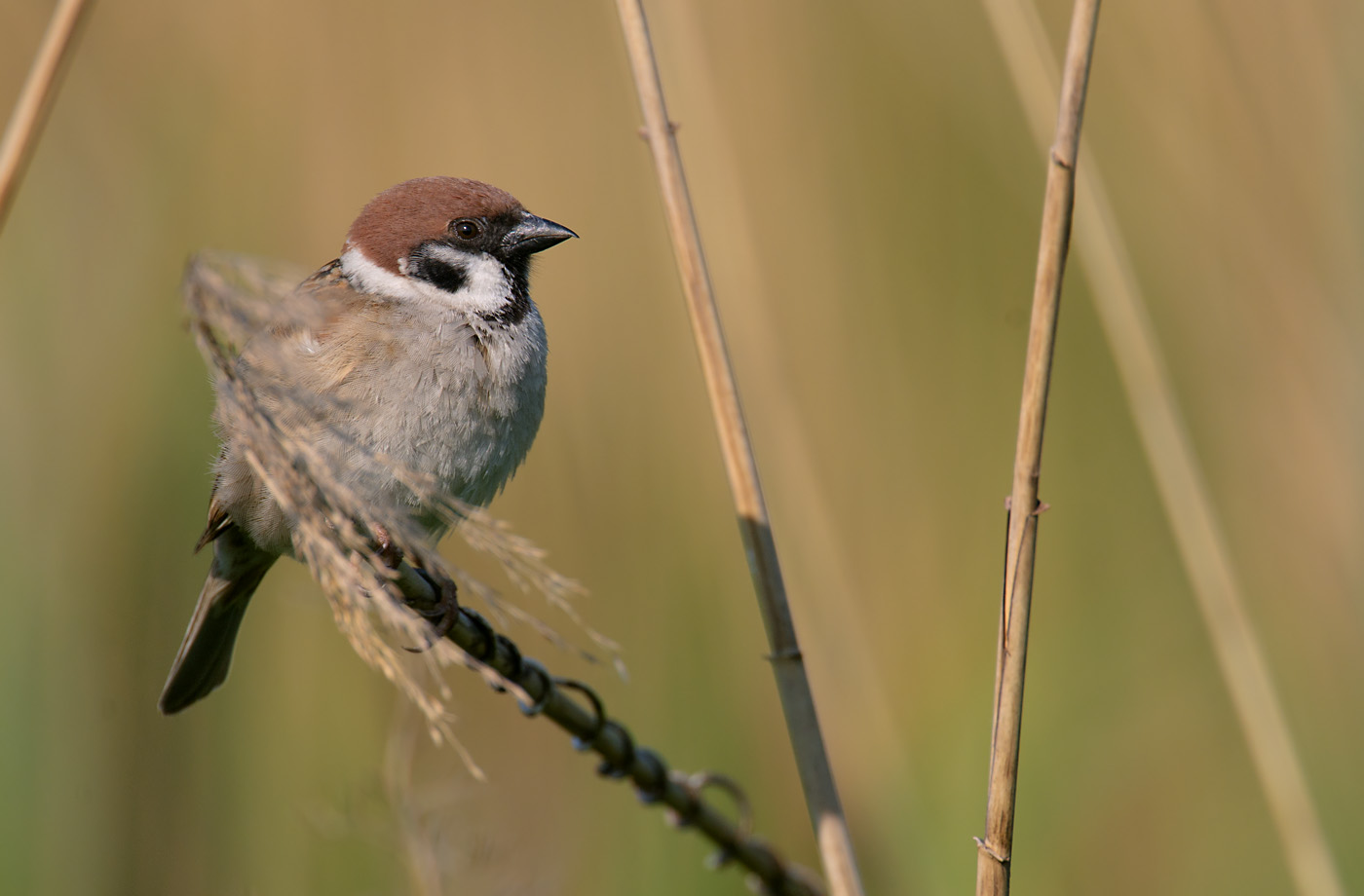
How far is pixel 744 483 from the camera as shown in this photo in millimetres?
1208

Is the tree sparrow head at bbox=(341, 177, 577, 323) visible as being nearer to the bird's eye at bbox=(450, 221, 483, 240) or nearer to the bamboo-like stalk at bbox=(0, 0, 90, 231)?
the bird's eye at bbox=(450, 221, 483, 240)

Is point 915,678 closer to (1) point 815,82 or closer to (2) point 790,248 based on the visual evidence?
(2) point 790,248

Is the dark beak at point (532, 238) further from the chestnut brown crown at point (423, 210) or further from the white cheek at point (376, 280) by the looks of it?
the white cheek at point (376, 280)

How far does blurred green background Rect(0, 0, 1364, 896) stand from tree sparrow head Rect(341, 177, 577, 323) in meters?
0.34

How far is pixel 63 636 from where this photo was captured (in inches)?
80.7

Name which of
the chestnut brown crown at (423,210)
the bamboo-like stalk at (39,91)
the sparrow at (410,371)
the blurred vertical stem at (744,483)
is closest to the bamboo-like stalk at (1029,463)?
the blurred vertical stem at (744,483)

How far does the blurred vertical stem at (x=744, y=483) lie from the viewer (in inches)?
46.4

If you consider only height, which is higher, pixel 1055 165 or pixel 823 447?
pixel 1055 165

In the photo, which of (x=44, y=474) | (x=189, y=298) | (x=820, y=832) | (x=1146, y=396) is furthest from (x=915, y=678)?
(x=189, y=298)

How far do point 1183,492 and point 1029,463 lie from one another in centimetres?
77

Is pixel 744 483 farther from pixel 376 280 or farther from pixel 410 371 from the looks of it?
pixel 376 280

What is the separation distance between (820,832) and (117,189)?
206 centimetres

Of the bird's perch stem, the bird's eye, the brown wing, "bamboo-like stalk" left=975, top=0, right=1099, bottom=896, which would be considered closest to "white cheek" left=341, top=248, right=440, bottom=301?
the bird's eye

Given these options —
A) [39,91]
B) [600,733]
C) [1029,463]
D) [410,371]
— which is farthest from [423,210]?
[1029,463]
